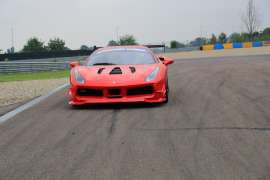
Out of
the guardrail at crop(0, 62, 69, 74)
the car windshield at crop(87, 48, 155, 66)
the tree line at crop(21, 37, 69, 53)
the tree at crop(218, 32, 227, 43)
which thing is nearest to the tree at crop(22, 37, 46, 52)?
the tree line at crop(21, 37, 69, 53)

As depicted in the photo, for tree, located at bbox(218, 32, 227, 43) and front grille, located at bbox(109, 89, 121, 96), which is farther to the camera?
tree, located at bbox(218, 32, 227, 43)

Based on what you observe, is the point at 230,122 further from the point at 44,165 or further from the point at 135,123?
the point at 44,165

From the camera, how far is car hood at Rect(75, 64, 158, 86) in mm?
7715

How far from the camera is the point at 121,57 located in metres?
8.91

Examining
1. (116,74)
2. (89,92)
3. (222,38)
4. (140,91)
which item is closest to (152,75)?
(140,91)

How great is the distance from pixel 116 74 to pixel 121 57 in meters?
1.04

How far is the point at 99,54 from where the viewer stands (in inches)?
363

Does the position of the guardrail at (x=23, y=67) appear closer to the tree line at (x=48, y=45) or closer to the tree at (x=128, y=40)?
the tree at (x=128, y=40)

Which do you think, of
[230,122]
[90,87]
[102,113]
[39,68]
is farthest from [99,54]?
[39,68]

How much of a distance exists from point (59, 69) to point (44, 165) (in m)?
23.8

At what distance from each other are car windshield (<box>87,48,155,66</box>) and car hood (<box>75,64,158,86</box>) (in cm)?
37

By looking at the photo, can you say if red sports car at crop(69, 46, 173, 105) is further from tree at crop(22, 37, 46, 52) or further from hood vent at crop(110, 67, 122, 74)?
tree at crop(22, 37, 46, 52)

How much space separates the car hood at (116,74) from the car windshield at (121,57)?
14.7 inches

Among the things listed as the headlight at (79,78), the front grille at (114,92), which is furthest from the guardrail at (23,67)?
the front grille at (114,92)
